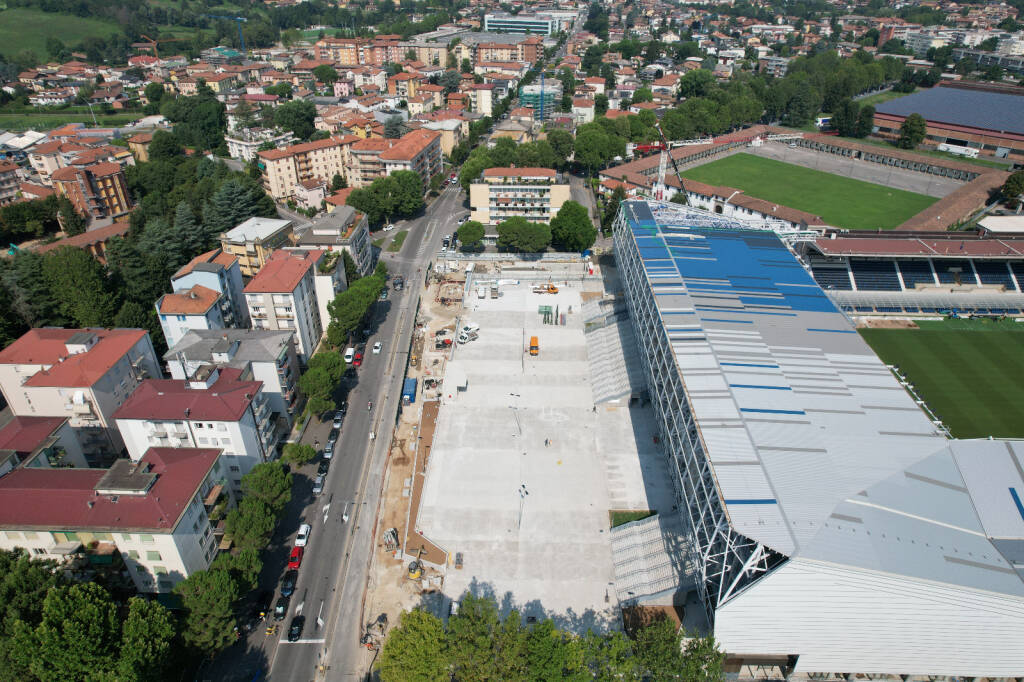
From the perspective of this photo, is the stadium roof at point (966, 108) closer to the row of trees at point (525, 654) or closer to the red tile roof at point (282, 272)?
the red tile roof at point (282, 272)

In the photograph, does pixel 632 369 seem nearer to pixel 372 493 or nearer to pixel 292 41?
pixel 372 493

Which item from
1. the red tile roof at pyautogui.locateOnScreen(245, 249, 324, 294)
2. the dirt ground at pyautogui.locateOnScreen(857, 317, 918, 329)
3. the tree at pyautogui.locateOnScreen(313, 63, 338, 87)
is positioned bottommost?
the dirt ground at pyautogui.locateOnScreen(857, 317, 918, 329)

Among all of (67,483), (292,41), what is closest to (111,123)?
(292,41)

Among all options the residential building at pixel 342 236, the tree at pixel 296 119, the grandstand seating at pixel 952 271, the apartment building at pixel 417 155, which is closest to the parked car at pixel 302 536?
the residential building at pixel 342 236

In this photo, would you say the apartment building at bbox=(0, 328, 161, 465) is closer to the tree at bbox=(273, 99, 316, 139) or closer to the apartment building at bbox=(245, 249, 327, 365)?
the apartment building at bbox=(245, 249, 327, 365)

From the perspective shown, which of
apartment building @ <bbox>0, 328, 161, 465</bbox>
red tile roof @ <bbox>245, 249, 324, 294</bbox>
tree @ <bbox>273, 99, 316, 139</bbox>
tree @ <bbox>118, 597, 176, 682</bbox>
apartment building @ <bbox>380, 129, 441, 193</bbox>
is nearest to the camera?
tree @ <bbox>118, 597, 176, 682</bbox>

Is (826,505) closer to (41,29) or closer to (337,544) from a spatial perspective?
(337,544)

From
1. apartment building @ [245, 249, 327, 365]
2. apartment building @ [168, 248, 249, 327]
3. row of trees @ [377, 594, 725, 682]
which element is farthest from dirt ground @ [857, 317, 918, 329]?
apartment building @ [168, 248, 249, 327]
